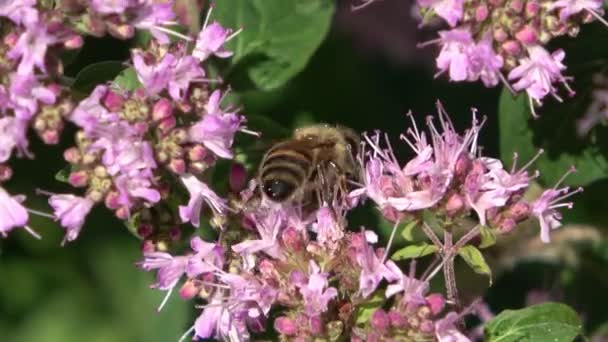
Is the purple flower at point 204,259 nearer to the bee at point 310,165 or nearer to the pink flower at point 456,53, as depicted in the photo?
the bee at point 310,165

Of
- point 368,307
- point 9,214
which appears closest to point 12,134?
point 9,214

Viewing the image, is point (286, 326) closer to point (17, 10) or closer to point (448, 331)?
point (448, 331)

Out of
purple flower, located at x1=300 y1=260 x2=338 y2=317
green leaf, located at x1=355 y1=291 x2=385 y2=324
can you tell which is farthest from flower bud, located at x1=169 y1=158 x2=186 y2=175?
green leaf, located at x1=355 y1=291 x2=385 y2=324

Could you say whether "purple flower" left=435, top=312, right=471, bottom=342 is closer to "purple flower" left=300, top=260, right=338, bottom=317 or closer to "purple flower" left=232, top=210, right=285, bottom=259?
"purple flower" left=300, top=260, right=338, bottom=317

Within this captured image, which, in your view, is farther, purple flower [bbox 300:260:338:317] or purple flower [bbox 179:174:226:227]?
purple flower [bbox 179:174:226:227]

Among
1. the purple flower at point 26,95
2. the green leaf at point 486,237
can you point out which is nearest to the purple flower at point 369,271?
the green leaf at point 486,237

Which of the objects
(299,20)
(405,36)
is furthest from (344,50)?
(299,20)
